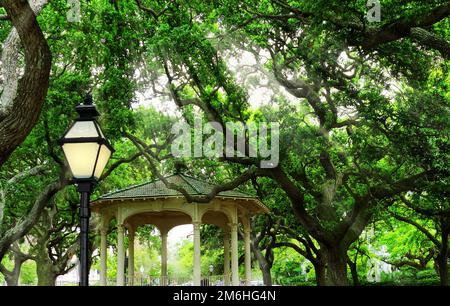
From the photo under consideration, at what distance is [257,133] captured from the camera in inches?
720

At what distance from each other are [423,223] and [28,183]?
2079 centimetres

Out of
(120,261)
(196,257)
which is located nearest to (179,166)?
(196,257)

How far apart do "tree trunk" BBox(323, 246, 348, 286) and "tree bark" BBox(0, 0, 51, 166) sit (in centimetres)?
1499

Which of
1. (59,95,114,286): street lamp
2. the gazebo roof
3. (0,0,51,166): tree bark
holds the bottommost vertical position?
(59,95,114,286): street lamp

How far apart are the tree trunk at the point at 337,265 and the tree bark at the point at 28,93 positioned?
1499 centimetres

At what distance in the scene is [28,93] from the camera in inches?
307

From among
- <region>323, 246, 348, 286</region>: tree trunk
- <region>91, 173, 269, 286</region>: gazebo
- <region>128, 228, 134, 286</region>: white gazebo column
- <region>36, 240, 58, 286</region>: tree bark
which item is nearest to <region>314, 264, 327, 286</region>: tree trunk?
<region>91, 173, 269, 286</region>: gazebo

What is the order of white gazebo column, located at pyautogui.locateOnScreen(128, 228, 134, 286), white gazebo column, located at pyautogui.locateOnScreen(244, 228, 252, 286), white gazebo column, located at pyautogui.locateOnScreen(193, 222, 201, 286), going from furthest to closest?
white gazebo column, located at pyautogui.locateOnScreen(244, 228, 252, 286) < white gazebo column, located at pyautogui.locateOnScreen(128, 228, 134, 286) < white gazebo column, located at pyautogui.locateOnScreen(193, 222, 201, 286)

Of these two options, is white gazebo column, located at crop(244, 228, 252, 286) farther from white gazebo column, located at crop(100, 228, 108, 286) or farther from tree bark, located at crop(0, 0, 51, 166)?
tree bark, located at crop(0, 0, 51, 166)

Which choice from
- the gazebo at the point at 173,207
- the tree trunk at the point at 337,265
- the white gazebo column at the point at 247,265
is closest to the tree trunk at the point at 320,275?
the white gazebo column at the point at 247,265

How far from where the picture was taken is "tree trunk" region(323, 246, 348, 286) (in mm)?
20531
